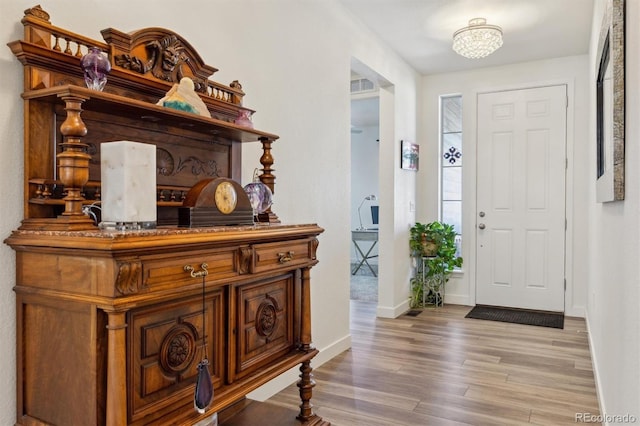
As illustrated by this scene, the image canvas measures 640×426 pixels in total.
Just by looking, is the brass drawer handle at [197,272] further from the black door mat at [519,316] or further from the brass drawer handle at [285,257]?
the black door mat at [519,316]

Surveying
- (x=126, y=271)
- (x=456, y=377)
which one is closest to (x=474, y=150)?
(x=456, y=377)

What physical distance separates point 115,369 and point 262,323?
691 mm

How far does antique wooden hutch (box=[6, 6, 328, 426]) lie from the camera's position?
125 cm

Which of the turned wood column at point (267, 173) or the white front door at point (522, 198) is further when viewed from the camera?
the white front door at point (522, 198)

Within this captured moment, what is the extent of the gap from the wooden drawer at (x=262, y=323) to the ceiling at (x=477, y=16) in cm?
248

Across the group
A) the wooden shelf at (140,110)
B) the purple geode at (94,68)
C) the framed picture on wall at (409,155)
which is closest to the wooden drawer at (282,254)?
the wooden shelf at (140,110)

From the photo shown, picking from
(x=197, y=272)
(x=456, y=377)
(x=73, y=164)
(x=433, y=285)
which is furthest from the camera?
(x=433, y=285)

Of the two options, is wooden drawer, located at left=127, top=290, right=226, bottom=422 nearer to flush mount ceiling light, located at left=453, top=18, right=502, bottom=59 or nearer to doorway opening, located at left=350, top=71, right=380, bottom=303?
flush mount ceiling light, located at left=453, top=18, right=502, bottom=59

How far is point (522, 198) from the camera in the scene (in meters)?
5.02

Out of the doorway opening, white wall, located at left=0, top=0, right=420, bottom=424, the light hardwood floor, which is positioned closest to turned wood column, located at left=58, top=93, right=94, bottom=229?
white wall, located at left=0, top=0, right=420, bottom=424

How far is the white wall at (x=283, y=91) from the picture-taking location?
148 cm

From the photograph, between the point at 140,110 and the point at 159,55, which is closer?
the point at 140,110

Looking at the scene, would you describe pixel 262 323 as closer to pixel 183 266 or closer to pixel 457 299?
pixel 183 266

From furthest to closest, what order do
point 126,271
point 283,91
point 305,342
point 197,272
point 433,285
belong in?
point 433,285 < point 283,91 < point 305,342 < point 197,272 < point 126,271
